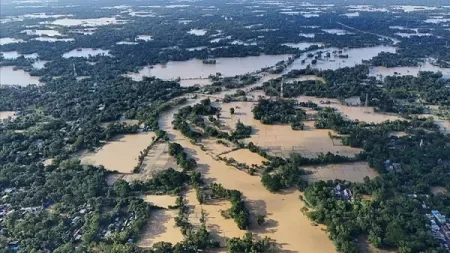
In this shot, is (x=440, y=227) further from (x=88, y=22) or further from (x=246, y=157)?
(x=88, y=22)

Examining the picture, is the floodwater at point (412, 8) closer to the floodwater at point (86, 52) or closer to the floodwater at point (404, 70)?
the floodwater at point (404, 70)

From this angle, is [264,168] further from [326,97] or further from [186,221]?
[326,97]

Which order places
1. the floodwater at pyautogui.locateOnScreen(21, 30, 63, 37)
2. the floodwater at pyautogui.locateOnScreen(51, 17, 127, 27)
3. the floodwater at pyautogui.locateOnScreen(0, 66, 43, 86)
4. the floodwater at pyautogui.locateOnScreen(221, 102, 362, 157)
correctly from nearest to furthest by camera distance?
the floodwater at pyautogui.locateOnScreen(221, 102, 362, 157)
the floodwater at pyautogui.locateOnScreen(0, 66, 43, 86)
the floodwater at pyautogui.locateOnScreen(21, 30, 63, 37)
the floodwater at pyautogui.locateOnScreen(51, 17, 127, 27)

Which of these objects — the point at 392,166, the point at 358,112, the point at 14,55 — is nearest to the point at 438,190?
the point at 392,166

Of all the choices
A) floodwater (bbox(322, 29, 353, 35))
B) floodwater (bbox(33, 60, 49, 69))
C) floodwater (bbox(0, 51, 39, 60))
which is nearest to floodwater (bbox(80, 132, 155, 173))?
floodwater (bbox(33, 60, 49, 69))

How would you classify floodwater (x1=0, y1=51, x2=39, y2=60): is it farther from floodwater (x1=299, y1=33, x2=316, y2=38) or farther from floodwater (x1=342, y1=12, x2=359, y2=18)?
floodwater (x1=342, y1=12, x2=359, y2=18)
